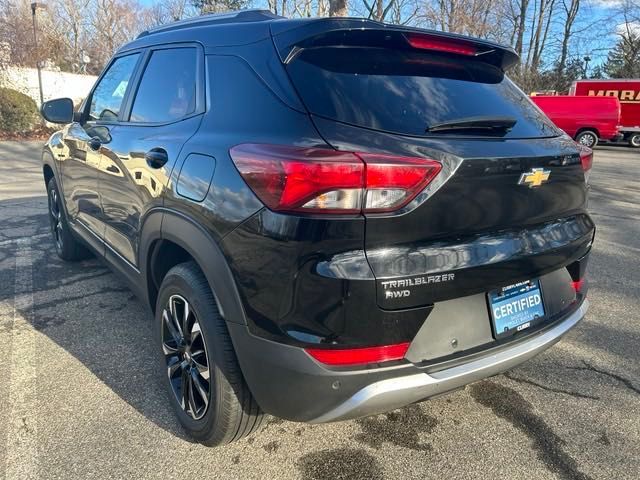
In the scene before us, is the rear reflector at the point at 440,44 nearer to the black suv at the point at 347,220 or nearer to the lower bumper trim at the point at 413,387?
the black suv at the point at 347,220

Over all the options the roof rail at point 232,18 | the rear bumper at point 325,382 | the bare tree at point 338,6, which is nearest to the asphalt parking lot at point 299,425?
the rear bumper at point 325,382

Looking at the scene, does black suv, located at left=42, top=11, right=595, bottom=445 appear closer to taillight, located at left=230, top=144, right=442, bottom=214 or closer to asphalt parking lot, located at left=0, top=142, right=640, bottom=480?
taillight, located at left=230, top=144, right=442, bottom=214

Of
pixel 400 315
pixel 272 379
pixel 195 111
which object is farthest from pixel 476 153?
pixel 195 111

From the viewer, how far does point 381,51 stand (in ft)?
6.58

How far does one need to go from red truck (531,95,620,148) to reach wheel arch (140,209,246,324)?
2032cm

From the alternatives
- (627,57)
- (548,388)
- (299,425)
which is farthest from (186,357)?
(627,57)

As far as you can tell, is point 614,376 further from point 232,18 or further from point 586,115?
point 586,115

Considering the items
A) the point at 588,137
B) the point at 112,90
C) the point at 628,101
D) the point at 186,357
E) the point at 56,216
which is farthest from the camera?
the point at 628,101

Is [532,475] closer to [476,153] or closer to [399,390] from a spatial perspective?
[399,390]

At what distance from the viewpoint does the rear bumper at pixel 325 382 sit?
173 centimetres

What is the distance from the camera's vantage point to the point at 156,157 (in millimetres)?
2377

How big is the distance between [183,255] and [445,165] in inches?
52.8

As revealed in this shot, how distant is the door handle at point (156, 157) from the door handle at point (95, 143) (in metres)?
0.88

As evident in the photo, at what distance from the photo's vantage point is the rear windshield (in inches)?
71.7
